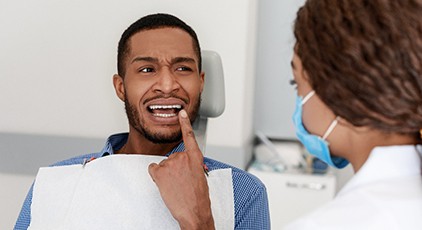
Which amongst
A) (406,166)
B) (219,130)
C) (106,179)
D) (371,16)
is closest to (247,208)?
(106,179)

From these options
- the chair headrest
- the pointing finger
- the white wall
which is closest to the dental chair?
the chair headrest

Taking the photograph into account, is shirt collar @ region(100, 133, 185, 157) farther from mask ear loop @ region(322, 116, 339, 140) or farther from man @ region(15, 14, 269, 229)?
mask ear loop @ region(322, 116, 339, 140)

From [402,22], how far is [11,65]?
2.35m

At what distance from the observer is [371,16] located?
0.88m

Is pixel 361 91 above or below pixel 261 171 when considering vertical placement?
above

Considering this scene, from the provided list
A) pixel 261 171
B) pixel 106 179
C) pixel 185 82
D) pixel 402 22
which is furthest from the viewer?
pixel 261 171

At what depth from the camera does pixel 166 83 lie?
1.54 meters

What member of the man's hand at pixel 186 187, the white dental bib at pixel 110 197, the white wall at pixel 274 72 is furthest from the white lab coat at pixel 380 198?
the white wall at pixel 274 72

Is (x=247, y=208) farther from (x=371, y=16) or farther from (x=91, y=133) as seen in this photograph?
(x=91, y=133)

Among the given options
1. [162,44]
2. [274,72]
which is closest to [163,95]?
[162,44]

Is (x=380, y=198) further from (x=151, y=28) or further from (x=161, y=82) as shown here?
(x=151, y=28)

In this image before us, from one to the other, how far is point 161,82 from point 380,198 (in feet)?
2.60

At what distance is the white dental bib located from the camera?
1.42 meters

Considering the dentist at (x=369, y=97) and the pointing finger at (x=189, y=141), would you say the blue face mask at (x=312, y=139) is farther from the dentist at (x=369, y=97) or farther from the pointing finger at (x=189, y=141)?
the pointing finger at (x=189, y=141)
